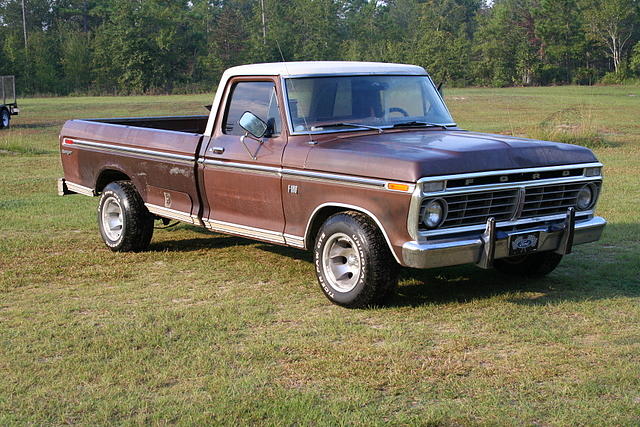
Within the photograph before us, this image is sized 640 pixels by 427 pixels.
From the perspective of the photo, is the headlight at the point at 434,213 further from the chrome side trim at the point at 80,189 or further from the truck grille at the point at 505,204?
the chrome side trim at the point at 80,189

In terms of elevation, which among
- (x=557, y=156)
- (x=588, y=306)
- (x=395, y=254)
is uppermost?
(x=557, y=156)

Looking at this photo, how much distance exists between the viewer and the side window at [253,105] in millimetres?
7633

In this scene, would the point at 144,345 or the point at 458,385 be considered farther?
the point at 144,345

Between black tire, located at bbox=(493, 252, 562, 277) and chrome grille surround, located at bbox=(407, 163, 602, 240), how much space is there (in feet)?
1.74

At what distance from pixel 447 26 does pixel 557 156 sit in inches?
3594

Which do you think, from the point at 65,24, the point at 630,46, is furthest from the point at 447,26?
the point at 65,24

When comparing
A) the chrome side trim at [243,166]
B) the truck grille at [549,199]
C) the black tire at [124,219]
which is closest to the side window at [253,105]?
the chrome side trim at [243,166]

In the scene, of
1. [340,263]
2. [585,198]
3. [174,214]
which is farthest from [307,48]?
[340,263]

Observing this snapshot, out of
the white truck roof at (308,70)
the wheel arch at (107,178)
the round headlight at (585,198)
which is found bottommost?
the wheel arch at (107,178)

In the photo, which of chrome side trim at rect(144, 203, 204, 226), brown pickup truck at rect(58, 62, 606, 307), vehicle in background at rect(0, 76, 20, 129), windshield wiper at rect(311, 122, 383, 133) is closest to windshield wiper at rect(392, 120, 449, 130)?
brown pickup truck at rect(58, 62, 606, 307)

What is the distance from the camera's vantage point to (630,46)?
8244 centimetres

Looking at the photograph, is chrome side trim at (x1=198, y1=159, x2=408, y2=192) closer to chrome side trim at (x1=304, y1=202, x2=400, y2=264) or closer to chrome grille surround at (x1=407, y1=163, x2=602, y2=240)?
chrome side trim at (x1=304, y1=202, x2=400, y2=264)

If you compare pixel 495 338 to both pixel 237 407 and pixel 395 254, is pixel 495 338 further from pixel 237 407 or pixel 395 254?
pixel 237 407

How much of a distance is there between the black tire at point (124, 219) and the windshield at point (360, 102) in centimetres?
247
